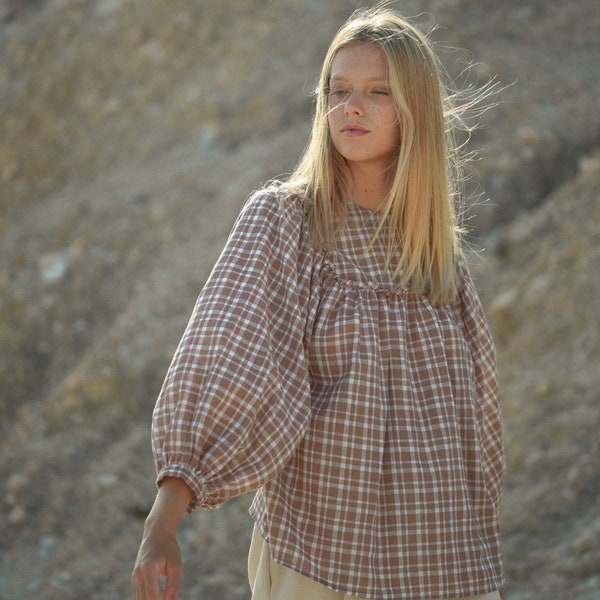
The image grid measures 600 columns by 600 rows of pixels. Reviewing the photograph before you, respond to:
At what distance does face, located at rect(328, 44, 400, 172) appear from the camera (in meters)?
2.12

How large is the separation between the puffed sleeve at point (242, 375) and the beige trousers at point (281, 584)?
9.8 inches

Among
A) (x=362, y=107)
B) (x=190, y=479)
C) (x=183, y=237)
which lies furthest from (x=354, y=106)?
(x=183, y=237)

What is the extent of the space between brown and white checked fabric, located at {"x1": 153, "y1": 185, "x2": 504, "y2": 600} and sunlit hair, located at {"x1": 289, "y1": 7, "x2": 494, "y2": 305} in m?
0.05

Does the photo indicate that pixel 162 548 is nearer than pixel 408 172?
Yes

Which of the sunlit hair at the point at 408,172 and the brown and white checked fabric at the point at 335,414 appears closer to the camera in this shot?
the brown and white checked fabric at the point at 335,414

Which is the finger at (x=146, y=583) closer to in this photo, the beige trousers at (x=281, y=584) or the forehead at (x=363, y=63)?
the beige trousers at (x=281, y=584)

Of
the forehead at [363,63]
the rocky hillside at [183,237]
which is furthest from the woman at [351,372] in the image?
the rocky hillside at [183,237]

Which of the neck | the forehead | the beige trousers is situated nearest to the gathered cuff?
the beige trousers

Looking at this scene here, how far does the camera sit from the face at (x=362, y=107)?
2.12m

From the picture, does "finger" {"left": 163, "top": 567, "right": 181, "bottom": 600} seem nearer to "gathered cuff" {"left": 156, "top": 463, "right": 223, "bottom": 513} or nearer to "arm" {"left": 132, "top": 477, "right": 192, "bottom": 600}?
"arm" {"left": 132, "top": 477, "right": 192, "bottom": 600}

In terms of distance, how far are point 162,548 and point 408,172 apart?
0.98 meters

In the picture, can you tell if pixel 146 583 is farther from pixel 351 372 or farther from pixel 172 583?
pixel 351 372

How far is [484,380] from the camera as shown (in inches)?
92.0

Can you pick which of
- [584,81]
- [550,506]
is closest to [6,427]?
[550,506]
